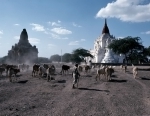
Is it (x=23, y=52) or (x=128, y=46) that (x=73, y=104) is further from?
(x=23, y=52)

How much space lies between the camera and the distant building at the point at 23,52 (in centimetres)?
6950

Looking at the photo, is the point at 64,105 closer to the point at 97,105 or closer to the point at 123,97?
the point at 97,105

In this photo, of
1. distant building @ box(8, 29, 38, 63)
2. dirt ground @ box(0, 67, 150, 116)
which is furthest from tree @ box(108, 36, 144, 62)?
distant building @ box(8, 29, 38, 63)

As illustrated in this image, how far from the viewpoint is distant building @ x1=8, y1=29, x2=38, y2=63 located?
69500 millimetres

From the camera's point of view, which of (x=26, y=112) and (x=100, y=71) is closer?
(x=26, y=112)

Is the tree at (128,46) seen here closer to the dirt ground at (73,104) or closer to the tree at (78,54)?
the tree at (78,54)

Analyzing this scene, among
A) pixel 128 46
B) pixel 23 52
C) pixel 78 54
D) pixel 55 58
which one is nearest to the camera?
pixel 128 46

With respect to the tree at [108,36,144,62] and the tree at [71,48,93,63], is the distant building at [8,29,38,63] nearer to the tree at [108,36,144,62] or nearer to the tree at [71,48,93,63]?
the tree at [71,48,93,63]

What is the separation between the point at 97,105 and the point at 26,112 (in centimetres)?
313

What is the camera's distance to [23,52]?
70000 mm

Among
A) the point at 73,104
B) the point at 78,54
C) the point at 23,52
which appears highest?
the point at 23,52

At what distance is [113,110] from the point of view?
8.49 metres

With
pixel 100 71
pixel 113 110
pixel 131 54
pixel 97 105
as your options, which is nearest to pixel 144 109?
pixel 113 110

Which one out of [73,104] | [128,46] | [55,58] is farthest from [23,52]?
[73,104]
